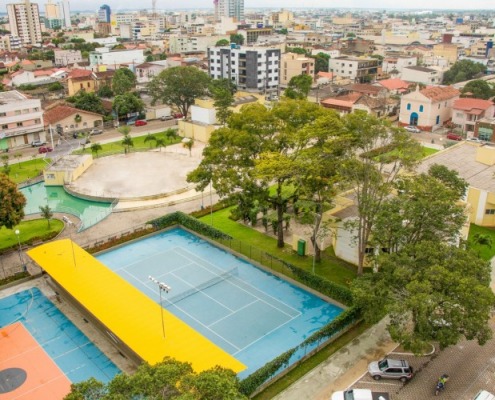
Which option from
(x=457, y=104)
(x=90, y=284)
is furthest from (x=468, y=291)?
(x=457, y=104)

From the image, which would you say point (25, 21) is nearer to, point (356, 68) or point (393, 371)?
point (356, 68)

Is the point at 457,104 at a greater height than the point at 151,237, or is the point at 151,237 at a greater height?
the point at 457,104

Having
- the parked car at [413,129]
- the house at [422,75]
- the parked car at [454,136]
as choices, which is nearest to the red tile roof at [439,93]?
the parked car at [413,129]

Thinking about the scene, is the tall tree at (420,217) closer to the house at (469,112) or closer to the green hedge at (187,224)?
the green hedge at (187,224)

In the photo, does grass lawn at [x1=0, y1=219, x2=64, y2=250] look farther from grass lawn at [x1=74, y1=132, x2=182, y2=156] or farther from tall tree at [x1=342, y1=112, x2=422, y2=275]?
tall tree at [x1=342, y1=112, x2=422, y2=275]

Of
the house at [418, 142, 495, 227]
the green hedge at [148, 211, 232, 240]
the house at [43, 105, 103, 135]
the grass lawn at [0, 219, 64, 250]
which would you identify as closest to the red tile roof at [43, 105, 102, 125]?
the house at [43, 105, 103, 135]

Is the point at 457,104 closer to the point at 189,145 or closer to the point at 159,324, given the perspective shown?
the point at 189,145

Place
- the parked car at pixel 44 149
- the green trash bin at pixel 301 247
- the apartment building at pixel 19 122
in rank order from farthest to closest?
the apartment building at pixel 19 122 < the parked car at pixel 44 149 < the green trash bin at pixel 301 247
